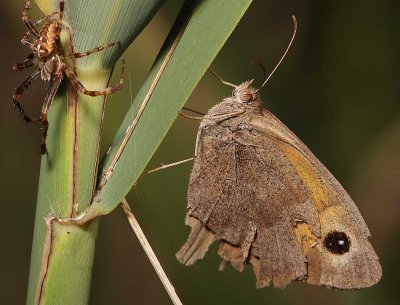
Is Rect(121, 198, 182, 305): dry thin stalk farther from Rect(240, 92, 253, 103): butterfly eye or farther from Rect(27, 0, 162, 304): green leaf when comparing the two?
Rect(240, 92, 253, 103): butterfly eye

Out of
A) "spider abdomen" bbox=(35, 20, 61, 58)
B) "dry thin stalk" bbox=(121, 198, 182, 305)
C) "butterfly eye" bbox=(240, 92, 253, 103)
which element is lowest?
"dry thin stalk" bbox=(121, 198, 182, 305)

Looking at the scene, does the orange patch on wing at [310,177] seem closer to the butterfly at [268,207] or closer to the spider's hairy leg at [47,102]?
the butterfly at [268,207]

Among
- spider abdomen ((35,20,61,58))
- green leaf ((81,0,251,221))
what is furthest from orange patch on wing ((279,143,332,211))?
spider abdomen ((35,20,61,58))

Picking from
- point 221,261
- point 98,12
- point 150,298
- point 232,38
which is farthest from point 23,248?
point 98,12

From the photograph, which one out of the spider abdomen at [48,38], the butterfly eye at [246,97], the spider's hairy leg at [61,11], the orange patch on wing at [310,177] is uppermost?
the spider's hairy leg at [61,11]

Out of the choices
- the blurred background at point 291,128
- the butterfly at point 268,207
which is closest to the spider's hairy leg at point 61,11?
the blurred background at point 291,128
